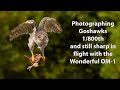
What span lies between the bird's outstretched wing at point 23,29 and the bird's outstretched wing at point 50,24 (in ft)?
0.55

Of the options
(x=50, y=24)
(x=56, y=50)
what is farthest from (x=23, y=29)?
(x=56, y=50)

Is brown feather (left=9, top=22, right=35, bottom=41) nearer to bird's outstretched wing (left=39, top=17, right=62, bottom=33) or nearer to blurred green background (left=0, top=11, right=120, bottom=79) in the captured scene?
blurred green background (left=0, top=11, right=120, bottom=79)

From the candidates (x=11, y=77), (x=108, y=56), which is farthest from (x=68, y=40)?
(x=11, y=77)

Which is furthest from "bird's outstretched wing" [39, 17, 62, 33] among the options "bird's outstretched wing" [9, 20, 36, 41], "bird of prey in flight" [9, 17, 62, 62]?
"bird's outstretched wing" [9, 20, 36, 41]

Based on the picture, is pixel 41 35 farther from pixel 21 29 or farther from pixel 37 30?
pixel 21 29

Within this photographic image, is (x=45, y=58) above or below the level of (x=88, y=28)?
below

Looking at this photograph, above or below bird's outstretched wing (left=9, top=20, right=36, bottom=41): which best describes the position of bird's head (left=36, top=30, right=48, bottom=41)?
below

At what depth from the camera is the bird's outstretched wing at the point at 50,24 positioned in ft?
22.9

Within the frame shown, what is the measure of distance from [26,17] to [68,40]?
860 millimetres

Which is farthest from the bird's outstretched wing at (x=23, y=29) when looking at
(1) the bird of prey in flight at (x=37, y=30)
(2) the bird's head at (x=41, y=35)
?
(2) the bird's head at (x=41, y=35)

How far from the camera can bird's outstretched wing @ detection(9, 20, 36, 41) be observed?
6.94 metres

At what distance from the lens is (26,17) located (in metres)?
6.93

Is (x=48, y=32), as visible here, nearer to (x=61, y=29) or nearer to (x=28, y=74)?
(x=61, y=29)

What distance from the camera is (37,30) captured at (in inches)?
275
